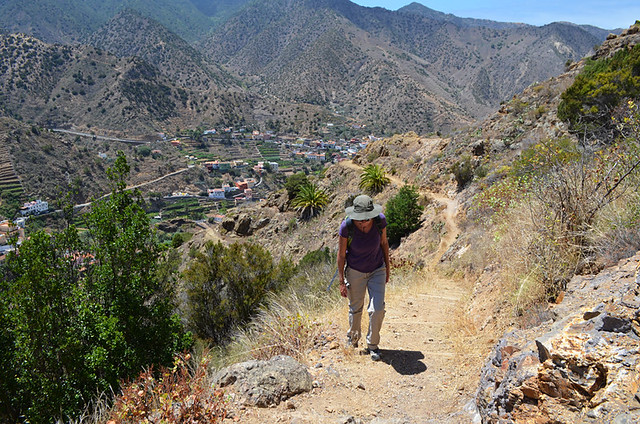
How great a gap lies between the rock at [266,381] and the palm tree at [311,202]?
19181mm

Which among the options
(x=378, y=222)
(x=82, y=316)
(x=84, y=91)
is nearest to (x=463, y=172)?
(x=378, y=222)

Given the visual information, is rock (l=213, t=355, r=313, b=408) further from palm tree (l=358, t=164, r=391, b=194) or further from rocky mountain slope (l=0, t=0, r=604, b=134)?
rocky mountain slope (l=0, t=0, r=604, b=134)

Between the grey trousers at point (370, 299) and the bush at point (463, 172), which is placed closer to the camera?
the grey trousers at point (370, 299)

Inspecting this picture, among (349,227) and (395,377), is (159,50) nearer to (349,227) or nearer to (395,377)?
(349,227)

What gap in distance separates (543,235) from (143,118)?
322ft

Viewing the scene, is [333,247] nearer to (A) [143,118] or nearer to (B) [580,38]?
(A) [143,118]

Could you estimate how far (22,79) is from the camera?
283ft

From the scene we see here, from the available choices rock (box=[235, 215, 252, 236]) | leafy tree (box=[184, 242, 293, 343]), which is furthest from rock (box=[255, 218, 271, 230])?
leafy tree (box=[184, 242, 293, 343])

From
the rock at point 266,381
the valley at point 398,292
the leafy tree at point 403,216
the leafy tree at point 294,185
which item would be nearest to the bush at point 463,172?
the valley at point 398,292

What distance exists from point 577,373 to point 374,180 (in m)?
17.8

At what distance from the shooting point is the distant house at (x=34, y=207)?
46562 mm

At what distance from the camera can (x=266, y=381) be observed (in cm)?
339

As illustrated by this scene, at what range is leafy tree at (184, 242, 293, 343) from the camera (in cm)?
957

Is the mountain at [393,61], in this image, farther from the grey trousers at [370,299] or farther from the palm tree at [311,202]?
the grey trousers at [370,299]
